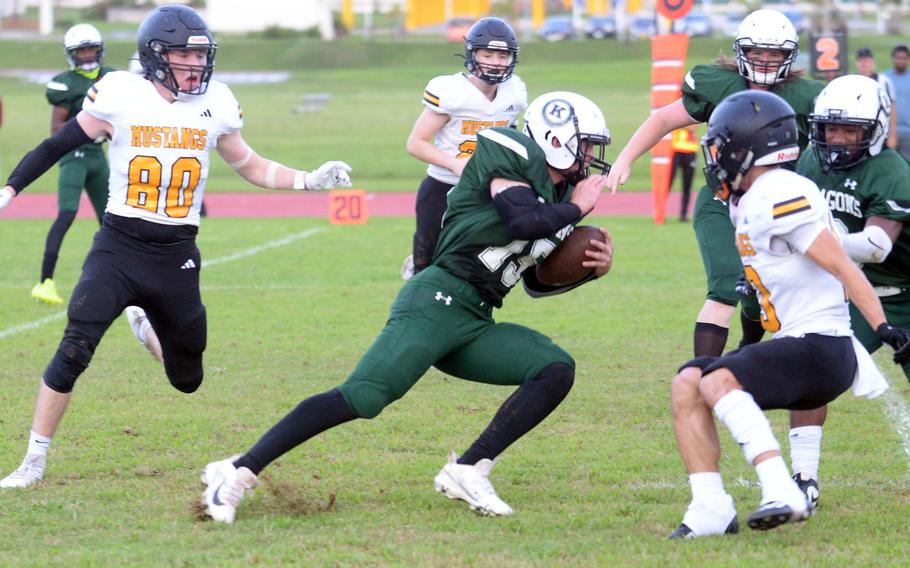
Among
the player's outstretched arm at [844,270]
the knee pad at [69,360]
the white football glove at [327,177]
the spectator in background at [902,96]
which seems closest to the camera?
the player's outstretched arm at [844,270]

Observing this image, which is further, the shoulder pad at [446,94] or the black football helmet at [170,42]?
the shoulder pad at [446,94]

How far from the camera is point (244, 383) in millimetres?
7395

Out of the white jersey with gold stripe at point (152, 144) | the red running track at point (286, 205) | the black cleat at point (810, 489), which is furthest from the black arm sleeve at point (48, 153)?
the red running track at point (286, 205)

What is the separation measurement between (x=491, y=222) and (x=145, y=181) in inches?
61.0

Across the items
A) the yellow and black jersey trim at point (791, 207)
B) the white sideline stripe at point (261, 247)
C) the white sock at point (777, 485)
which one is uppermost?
the yellow and black jersey trim at point (791, 207)

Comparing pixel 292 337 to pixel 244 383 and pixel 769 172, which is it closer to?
pixel 244 383

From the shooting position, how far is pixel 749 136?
14.3 feet

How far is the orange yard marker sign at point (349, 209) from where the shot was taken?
1589cm

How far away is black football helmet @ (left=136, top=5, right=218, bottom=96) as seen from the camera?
5422mm

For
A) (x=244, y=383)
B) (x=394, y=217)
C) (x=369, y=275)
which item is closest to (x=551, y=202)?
(x=244, y=383)

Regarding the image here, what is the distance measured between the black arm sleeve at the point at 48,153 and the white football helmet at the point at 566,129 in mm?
1887

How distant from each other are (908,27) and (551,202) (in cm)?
7031

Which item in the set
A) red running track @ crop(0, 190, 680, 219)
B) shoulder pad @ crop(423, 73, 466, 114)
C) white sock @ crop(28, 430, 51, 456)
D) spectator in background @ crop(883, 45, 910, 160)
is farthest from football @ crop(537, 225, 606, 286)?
red running track @ crop(0, 190, 680, 219)

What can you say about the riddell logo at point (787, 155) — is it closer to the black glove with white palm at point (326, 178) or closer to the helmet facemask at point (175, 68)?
the black glove with white palm at point (326, 178)
